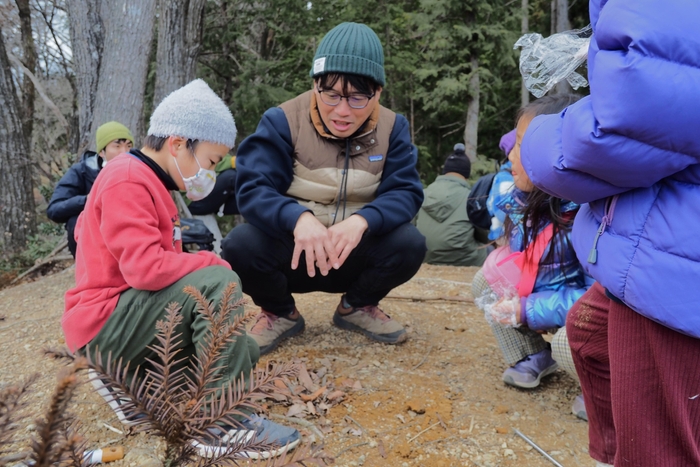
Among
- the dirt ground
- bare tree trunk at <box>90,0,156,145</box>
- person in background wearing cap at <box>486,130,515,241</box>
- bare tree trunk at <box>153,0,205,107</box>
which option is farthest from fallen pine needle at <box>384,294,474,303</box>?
bare tree trunk at <box>153,0,205,107</box>

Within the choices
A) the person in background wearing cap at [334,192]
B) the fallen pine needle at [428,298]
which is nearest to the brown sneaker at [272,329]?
the person in background wearing cap at [334,192]

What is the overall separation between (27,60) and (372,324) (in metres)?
11.8

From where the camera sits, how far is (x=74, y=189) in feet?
16.4

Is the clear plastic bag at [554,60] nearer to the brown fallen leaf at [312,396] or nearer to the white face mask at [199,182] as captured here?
the white face mask at [199,182]

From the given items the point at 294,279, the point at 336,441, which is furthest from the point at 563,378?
the point at 294,279

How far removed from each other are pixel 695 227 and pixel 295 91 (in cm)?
915

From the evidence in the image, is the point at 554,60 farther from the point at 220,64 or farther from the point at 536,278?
the point at 220,64

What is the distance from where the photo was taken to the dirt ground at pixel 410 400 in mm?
2002

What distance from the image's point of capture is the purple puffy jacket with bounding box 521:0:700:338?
1.16 m

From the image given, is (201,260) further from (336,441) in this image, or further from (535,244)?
(535,244)

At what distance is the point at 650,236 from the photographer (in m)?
1.30

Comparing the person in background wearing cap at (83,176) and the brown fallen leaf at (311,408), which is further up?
the person in background wearing cap at (83,176)

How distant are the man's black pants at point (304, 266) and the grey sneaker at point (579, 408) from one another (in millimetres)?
1004

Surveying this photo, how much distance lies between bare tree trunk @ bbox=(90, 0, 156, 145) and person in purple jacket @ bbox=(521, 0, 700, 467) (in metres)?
A: 5.18
